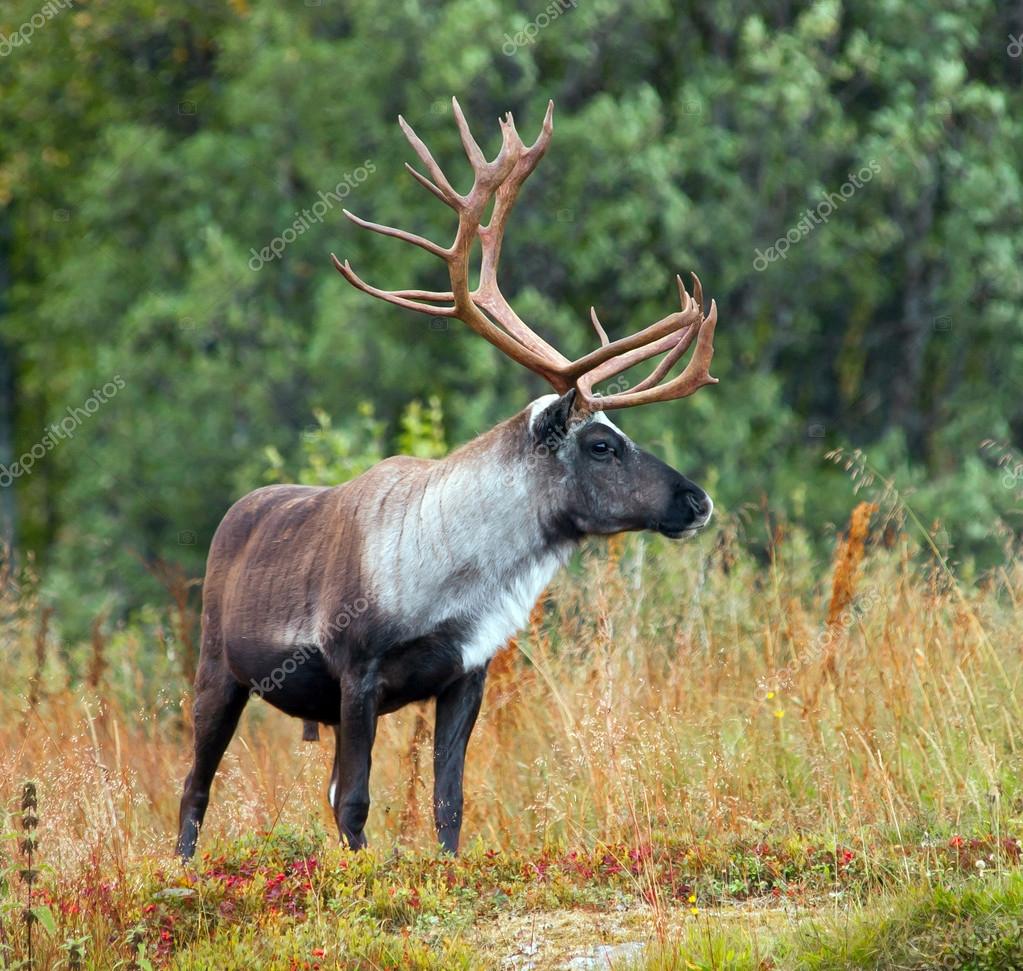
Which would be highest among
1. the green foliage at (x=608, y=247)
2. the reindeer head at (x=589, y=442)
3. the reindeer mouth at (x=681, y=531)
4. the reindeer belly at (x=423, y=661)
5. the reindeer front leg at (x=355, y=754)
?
the green foliage at (x=608, y=247)

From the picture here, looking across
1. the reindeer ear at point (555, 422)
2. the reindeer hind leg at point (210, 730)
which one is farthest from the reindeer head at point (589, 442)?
the reindeer hind leg at point (210, 730)

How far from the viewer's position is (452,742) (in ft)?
21.8

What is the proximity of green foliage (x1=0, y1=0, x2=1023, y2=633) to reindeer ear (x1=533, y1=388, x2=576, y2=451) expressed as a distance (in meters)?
9.20

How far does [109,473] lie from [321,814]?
13364 mm

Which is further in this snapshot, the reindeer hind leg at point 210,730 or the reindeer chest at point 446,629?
the reindeer hind leg at point 210,730

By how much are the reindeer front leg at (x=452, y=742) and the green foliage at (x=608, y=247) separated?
947 cm

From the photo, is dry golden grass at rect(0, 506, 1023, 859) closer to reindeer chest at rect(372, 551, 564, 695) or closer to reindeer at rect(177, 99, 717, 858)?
reindeer at rect(177, 99, 717, 858)

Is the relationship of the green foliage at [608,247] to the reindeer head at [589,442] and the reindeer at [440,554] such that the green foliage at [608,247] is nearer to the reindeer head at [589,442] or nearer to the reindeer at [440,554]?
the reindeer at [440,554]

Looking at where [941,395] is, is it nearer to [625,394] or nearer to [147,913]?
[625,394]

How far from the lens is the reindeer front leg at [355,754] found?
6430mm

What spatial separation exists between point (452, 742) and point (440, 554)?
0.75 m

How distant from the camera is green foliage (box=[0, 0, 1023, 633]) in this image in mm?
17219

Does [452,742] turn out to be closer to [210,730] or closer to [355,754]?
[355,754]

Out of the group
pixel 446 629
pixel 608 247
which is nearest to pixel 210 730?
pixel 446 629
